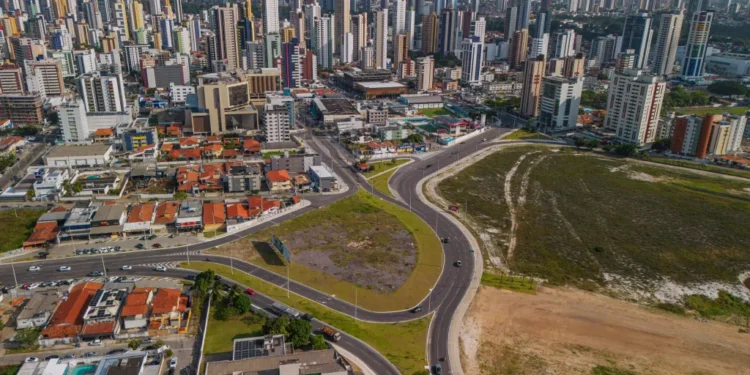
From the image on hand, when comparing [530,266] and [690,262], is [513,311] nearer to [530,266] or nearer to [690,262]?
[530,266]

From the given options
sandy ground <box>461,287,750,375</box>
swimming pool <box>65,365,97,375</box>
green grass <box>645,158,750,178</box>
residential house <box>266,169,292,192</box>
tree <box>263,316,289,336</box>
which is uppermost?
residential house <box>266,169,292,192</box>

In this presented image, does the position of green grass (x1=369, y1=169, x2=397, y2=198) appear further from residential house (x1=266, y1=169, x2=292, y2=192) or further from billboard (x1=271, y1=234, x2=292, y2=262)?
billboard (x1=271, y1=234, x2=292, y2=262)

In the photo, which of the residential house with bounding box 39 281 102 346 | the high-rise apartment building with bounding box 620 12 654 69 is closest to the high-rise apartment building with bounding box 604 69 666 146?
the high-rise apartment building with bounding box 620 12 654 69

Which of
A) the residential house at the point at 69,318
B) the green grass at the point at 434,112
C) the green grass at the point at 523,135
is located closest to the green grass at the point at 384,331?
the residential house at the point at 69,318

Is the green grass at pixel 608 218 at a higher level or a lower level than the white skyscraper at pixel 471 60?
lower

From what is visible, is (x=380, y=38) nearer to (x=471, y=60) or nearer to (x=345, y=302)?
(x=471, y=60)

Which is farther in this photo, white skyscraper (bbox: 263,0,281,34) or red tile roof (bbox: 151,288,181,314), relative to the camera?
white skyscraper (bbox: 263,0,281,34)

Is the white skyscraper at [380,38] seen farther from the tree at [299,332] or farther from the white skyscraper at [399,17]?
the tree at [299,332]
